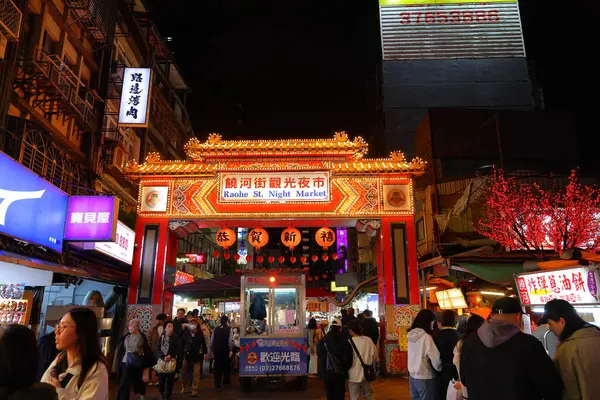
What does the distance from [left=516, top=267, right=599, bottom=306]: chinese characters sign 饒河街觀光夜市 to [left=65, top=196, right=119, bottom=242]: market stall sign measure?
10532mm

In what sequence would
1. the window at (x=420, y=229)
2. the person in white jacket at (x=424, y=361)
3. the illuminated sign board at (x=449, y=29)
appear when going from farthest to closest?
1. the illuminated sign board at (x=449, y=29)
2. the window at (x=420, y=229)
3. the person in white jacket at (x=424, y=361)

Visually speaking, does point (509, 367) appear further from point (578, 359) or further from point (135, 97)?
point (135, 97)

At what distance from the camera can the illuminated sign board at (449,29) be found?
3409cm

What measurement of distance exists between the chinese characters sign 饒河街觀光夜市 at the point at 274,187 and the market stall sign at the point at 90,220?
4.31 m

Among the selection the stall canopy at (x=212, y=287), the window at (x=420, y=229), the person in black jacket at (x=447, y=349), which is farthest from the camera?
the window at (x=420, y=229)

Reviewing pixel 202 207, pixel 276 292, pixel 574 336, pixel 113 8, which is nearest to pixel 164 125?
pixel 113 8

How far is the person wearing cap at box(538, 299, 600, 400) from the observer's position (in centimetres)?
339

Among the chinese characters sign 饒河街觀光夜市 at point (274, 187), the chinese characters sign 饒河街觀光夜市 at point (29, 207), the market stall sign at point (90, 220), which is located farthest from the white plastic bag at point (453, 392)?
the chinese characters sign 饒河街觀光夜市 at point (274, 187)

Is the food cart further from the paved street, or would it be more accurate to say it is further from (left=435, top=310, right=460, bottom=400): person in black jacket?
(left=435, top=310, right=460, bottom=400): person in black jacket

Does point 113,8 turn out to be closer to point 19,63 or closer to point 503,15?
point 19,63

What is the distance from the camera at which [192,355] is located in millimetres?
11297

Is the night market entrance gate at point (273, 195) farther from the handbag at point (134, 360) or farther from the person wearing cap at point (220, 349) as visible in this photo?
the handbag at point (134, 360)

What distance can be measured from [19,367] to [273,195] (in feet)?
44.3

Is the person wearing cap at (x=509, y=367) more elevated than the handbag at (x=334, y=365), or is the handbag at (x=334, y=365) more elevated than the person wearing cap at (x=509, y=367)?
the person wearing cap at (x=509, y=367)
